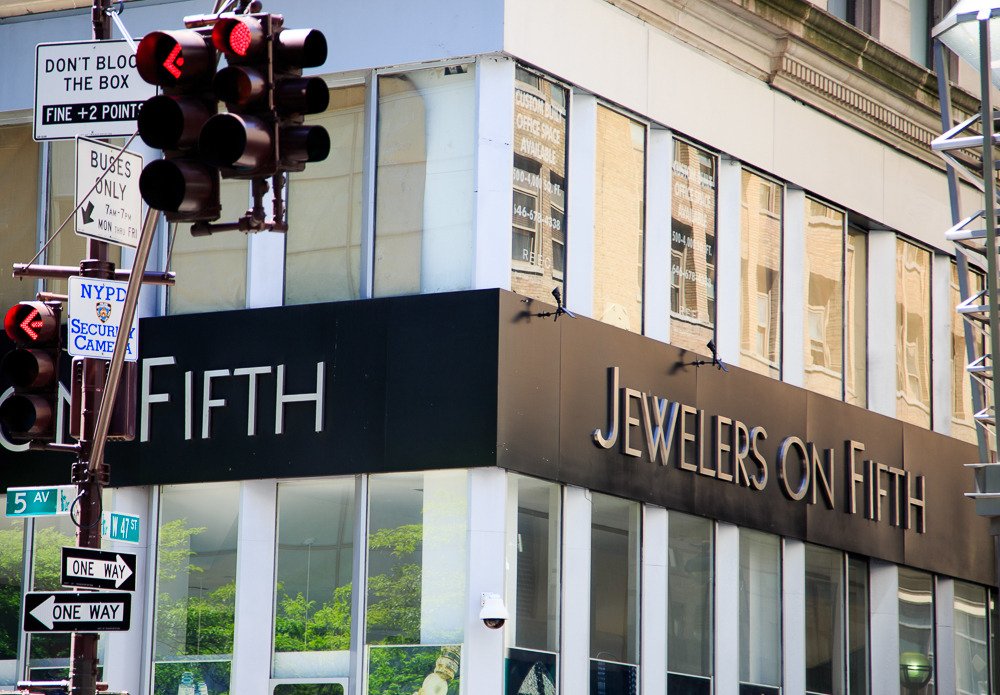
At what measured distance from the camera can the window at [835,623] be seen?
942 inches

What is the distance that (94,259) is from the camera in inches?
512

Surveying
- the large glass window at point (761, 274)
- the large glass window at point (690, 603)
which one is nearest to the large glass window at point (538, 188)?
the large glass window at point (690, 603)

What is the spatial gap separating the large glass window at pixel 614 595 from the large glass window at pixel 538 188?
107 inches

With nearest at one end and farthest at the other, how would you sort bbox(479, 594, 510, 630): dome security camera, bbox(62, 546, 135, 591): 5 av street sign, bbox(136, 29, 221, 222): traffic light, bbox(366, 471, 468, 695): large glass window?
bbox(136, 29, 221, 222): traffic light < bbox(62, 546, 135, 591): 5 av street sign < bbox(479, 594, 510, 630): dome security camera < bbox(366, 471, 468, 695): large glass window

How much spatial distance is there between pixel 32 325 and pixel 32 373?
1.15ft

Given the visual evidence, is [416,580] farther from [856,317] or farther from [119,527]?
[856,317]

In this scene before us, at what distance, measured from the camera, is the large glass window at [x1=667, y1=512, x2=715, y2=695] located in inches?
830

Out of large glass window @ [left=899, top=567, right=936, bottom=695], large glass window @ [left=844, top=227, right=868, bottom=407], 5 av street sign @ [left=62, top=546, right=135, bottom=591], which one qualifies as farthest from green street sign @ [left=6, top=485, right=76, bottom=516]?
large glass window @ [left=899, top=567, right=936, bottom=695]

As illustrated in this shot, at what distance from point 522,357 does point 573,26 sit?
13.3 ft

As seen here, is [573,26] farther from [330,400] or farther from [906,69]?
[906,69]

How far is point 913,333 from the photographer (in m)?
27.1

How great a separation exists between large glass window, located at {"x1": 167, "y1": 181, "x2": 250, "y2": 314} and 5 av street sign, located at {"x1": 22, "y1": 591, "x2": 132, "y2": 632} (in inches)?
321

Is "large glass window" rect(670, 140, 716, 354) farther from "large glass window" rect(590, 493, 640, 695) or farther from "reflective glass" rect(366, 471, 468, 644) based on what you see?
"reflective glass" rect(366, 471, 468, 644)

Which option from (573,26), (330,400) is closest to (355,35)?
(573,26)
